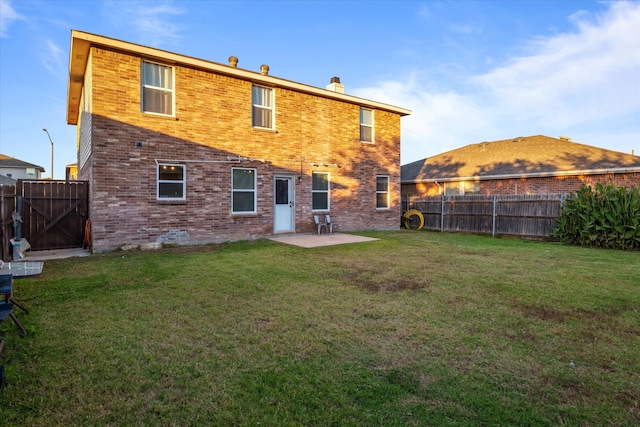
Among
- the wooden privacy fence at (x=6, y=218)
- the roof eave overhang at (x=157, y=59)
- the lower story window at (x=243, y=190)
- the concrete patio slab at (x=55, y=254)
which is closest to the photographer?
the wooden privacy fence at (x=6, y=218)

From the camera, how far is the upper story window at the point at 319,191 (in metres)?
14.2

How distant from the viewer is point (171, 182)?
1092 cm

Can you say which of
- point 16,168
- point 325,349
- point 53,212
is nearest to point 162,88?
point 53,212

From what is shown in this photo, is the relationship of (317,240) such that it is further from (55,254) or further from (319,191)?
(55,254)

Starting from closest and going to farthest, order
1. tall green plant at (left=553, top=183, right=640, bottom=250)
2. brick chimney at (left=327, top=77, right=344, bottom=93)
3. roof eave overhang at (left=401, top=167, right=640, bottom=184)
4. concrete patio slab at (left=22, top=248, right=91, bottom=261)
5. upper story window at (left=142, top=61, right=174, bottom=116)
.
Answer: concrete patio slab at (left=22, top=248, right=91, bottom=261) → upper story window at (left=142, top=61, right=174, bottom=116) → tall green plant at (left=553, top=183, right=640, bottom=250) → brick chimney at (left=327, top=77, right=344, bottom=93) → roof eave overhang at (left=401, top=167, right=640, bottom=184)

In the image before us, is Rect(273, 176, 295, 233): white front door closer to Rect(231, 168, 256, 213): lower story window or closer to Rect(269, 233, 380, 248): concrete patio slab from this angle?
Rect(269, 233, 380, 248): concrete patio slab

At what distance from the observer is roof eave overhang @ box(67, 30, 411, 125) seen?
951 centimetres

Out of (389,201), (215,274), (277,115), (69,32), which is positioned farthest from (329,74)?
(215,274)

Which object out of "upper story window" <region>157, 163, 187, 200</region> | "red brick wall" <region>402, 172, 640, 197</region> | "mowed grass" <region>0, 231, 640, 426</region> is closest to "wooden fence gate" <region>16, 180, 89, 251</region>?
"upper story window" <region>157, 163, 187, 200</region>

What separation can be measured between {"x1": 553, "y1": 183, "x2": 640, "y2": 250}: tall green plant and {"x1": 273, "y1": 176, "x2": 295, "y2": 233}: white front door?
10272 mm

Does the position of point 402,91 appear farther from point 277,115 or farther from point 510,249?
point 510,249

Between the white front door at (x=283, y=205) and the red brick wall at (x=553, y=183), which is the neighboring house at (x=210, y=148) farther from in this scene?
the red brick wall at (x=553, y=183)

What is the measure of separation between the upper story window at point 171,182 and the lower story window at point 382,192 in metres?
9.06

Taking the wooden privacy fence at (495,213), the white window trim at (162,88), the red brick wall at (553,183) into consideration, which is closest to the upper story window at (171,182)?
the white window trim at (162,88)
